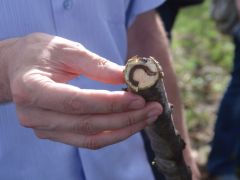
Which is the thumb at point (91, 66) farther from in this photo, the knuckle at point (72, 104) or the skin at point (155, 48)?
the skin at point (155, 48)

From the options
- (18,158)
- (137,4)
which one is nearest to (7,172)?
(18,158)

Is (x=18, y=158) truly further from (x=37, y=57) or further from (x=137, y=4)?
(x=137, y=4)

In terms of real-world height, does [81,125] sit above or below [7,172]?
above

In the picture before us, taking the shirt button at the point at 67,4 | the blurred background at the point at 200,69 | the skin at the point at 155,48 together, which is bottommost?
the blurred background at the point at 200,69

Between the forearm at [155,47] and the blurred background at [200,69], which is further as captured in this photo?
the blurred background at [200,69]

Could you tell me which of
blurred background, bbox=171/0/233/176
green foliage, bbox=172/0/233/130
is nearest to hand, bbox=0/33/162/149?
blurred background, bbox=171/0/233/176

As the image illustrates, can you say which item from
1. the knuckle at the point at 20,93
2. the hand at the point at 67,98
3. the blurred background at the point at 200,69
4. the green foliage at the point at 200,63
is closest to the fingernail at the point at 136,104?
the hand at the point at 67,98
